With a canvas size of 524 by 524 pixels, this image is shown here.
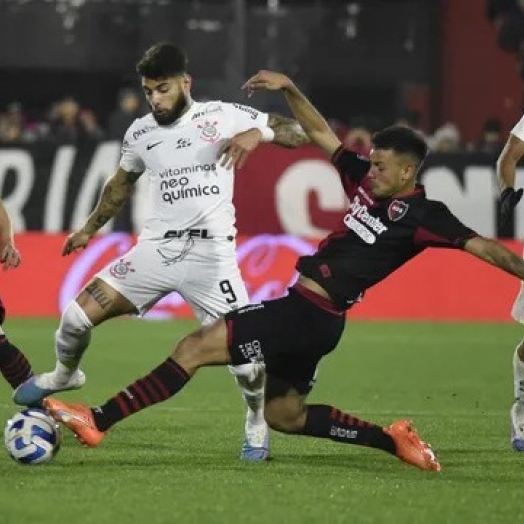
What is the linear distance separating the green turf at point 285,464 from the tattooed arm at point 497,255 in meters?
1.00

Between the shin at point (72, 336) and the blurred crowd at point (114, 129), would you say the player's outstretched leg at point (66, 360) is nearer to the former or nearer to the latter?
the shin at point (72, 336)

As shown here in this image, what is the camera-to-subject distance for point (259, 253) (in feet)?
61.9

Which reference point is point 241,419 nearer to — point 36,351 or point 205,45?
point 36,351

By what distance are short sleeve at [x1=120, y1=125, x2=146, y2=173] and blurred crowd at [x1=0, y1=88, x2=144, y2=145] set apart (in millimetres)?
9760

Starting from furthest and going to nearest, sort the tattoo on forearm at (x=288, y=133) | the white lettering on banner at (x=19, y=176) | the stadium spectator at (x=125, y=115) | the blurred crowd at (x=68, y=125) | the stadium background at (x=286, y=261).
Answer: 1. the stadium spectator at (x=125, y=115)
2. the blurred crowd at (x=68, y=125)
3. the white lettering on banner at (x=19, y=176)
4. the tattoo on forearm at (x=288, y=133)
5. the stadium background at (x=286, y=261)

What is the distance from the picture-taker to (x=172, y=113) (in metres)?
9.44

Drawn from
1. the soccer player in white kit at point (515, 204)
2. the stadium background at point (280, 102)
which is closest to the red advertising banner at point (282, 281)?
the stadium background at point (280, 102)

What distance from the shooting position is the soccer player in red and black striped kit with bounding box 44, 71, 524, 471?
8.41 meters

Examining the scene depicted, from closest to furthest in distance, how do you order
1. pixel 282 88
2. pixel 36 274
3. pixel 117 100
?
pixel 282 88, pixel 36 274, pixel 117 100

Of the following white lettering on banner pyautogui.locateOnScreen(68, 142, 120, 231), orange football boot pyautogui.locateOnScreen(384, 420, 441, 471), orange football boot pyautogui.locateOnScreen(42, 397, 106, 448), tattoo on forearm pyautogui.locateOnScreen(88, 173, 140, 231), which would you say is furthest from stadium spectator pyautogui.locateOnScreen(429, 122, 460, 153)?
orange football boot pyautogui.locateOnScreen(42, 397, 106, 448)

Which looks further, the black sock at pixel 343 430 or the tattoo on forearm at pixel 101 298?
the tattoo on forearm at pixel 101 298

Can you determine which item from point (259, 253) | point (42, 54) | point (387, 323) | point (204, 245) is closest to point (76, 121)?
point (42, 54)

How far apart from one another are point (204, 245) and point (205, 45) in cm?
1184

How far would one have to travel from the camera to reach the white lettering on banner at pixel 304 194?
63.8ft
